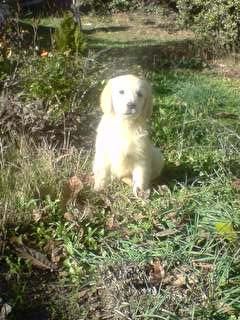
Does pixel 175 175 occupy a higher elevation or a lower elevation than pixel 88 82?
lower

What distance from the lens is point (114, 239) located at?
14.3 feet

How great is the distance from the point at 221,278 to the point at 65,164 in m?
1.80

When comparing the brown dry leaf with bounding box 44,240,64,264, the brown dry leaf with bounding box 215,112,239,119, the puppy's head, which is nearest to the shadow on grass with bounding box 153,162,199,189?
the puppy's head

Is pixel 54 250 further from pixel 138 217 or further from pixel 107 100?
pixel 107 100

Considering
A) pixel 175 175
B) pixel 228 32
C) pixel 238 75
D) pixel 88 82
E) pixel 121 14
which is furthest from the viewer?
pixel 121 14

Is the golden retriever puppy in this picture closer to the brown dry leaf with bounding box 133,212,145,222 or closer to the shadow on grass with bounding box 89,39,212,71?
the brown dry leaf with bounding box 133,212,145,222

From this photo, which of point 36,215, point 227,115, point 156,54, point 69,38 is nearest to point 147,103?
point 36,215

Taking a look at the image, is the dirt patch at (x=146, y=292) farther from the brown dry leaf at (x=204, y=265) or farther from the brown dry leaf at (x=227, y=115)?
the brown dry leaf at (x=227, y=115)

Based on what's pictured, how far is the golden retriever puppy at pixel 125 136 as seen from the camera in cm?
447

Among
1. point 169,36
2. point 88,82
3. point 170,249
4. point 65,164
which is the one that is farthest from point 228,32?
point 170,249

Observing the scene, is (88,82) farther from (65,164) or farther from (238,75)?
(238,75)

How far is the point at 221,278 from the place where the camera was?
3.80 m

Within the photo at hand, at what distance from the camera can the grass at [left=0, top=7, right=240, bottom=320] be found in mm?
3727

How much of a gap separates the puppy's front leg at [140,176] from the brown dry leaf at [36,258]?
106cm
